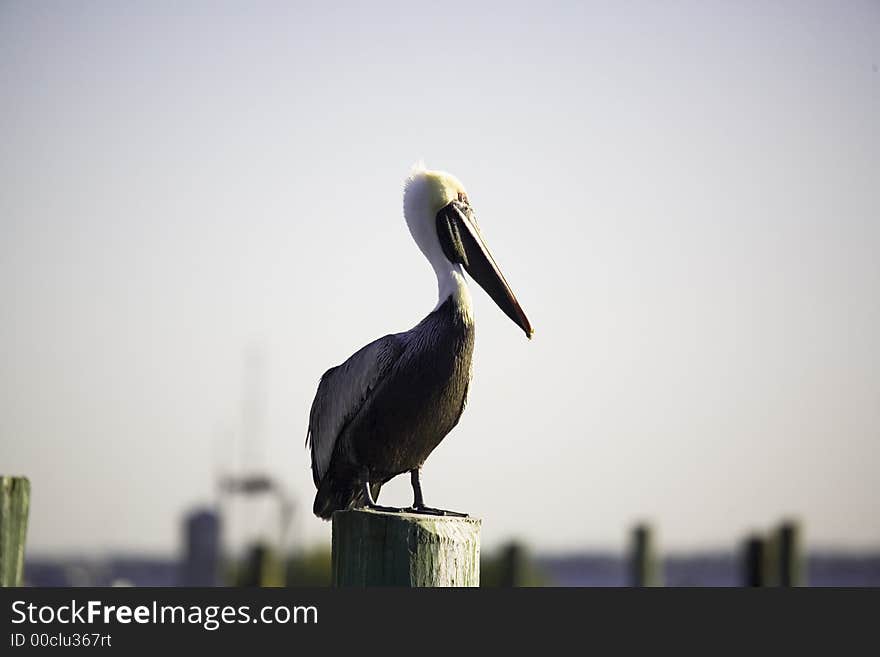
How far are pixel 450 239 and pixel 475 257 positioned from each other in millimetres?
147

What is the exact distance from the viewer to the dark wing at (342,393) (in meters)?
6.05

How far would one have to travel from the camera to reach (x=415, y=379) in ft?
19.2

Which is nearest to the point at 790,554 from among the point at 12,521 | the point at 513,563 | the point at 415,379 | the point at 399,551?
the point at 513,563

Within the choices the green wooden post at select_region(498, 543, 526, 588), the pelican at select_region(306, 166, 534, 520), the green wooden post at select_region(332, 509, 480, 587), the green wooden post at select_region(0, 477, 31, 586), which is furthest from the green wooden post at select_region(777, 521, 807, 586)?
the green wooden post at select_region(0, 477, 31, 586)

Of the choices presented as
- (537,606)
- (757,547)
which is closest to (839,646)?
(537,606)

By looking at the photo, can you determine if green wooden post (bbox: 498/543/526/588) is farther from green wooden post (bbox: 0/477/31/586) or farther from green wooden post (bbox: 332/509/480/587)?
green wooden post (bbox: 332/509/480/587)

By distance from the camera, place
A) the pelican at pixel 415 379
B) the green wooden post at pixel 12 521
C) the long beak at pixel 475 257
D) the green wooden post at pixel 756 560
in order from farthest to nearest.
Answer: the green wooden post at pixel 756 560, the long beak at pixel 475 257, the pelican at pixel 415 379, the green wooden post at pixel 12 521

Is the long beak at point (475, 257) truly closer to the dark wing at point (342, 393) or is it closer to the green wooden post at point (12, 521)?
the dark wing at point (342, 393)

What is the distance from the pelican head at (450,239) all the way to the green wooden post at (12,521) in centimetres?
214

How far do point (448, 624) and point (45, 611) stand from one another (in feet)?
5.80

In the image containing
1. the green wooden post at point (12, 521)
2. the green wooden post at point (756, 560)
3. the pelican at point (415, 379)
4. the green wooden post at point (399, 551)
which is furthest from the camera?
the green wooden post at point (756, 560)

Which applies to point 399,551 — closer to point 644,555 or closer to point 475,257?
point 475,257

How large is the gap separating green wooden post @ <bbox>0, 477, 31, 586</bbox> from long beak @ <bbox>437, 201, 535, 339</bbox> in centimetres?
225

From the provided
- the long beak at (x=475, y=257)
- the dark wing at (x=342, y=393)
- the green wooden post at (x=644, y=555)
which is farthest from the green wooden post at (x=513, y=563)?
the long beak at (x=475, y=257)
